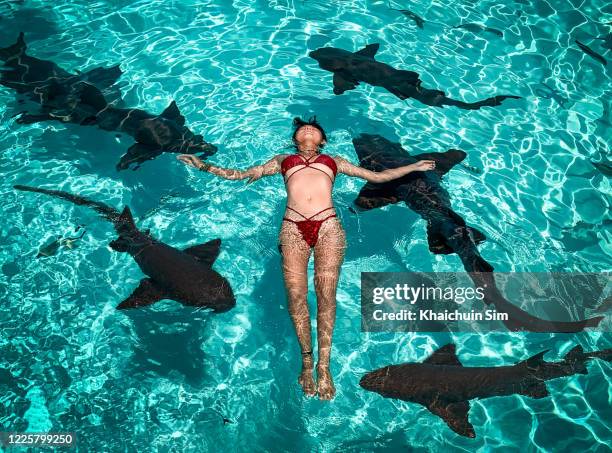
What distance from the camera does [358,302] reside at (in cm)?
792

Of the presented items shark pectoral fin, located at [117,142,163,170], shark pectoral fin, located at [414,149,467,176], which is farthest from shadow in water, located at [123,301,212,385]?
shark pectoral fin, located at [414,149,467,176]

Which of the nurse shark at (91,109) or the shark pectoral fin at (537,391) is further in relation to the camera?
the nurse shark at (91,109)

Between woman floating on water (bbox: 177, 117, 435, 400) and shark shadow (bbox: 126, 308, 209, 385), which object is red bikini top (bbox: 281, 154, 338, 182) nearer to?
woman floating on water (bbox: 177, 117, 435, 400)

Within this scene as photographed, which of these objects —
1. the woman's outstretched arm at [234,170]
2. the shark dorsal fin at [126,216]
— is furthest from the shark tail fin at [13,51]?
the woman's outstretched arm at [234,170]

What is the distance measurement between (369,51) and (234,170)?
532cm

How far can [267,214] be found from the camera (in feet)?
29.2

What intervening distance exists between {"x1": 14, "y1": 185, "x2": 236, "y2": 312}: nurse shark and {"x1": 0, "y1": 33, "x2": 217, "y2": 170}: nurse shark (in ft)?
7.01

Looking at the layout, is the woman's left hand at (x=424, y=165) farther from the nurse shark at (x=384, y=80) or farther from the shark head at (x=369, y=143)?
the nurse shark at (x=384, y=80)

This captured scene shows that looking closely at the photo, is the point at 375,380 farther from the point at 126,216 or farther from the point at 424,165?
the point at 126,216

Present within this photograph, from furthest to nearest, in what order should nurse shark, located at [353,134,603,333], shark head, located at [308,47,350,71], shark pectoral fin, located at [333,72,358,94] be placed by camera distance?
shark head, located at [308,47,350,71], shark pectoral fin, located at [333,72,358,94], nurse shark, located at [353,134,603,333]

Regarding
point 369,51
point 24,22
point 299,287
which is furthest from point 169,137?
point 24,22

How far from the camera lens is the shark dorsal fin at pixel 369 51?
38.8 ft

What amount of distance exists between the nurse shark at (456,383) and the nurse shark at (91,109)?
17.1ft

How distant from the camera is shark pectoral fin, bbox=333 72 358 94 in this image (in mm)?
10969
